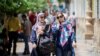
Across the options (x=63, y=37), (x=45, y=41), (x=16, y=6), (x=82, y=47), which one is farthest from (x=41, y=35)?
(x=82, y=47)

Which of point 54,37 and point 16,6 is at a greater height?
point 16,6

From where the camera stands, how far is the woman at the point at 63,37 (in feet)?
34.3

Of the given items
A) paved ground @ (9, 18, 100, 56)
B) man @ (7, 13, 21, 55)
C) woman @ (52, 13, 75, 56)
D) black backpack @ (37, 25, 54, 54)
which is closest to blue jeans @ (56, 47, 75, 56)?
woman @ (52, 13, 75, 56)

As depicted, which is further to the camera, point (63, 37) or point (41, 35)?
point (41, 35)

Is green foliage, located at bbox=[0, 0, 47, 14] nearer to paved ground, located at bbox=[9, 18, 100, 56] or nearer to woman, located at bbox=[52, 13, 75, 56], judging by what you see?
paved ground, located at bbox=[9, 18, 100, 56]

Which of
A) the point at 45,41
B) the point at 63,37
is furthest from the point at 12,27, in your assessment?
the point at 63,37

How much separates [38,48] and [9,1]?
5159 mm

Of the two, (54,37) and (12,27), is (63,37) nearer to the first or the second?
(54,37)

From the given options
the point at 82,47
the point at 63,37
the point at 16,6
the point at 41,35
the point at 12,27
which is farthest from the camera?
the point at 82,47

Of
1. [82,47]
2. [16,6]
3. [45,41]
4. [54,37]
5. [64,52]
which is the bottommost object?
[82,47]

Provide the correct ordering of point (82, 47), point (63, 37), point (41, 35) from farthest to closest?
point (82, 47)
point (41, 35)
point (63, 37)

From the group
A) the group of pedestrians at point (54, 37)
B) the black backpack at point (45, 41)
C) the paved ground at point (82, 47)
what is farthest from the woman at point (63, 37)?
the paved ground at point (82, 47)

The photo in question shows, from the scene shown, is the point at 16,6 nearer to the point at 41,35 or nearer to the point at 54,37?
the point at 41,35

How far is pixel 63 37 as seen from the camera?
10.5m
